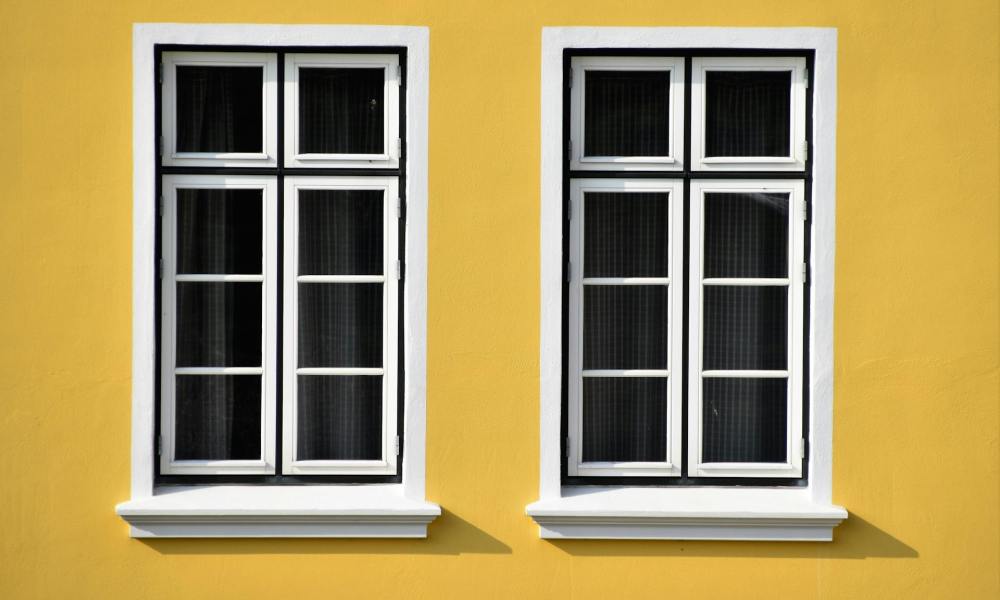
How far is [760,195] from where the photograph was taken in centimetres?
477

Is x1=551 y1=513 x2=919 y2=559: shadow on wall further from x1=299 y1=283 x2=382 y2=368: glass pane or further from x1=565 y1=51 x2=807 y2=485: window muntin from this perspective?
x1=299 y1=283 x2=382 y2=368: glass pane

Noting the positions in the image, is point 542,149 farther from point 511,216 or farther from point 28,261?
point 28,261

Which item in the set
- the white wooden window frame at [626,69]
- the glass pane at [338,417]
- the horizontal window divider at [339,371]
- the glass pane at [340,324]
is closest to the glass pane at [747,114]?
the white wooden window frame at [626,69]

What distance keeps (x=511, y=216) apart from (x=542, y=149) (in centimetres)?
32

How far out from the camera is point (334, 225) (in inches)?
188

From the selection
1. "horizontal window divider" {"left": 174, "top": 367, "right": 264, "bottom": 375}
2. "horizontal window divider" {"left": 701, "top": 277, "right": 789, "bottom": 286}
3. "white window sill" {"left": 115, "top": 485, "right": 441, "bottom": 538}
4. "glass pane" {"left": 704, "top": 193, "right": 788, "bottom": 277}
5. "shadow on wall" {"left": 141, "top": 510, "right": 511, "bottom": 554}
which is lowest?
"shadow on wall" {"left": 141, "top": 510, "right": 511, "bottom": 554}

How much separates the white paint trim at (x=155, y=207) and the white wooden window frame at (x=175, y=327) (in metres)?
0.11

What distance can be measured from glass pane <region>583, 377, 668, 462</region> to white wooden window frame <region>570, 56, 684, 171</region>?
0.96 m

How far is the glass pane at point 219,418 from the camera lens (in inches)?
189

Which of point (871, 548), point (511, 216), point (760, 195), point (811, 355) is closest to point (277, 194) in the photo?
Answer: point (511, 216)

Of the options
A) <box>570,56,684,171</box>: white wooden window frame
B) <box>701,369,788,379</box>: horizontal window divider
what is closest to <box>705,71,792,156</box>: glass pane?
<box>570,56,684,171</box>: white wooden window frame

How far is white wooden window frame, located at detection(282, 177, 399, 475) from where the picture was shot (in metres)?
4.74

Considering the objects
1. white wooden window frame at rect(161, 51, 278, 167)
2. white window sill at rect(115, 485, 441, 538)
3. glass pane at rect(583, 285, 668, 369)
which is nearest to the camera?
white window sill at rect(115, 485, 441, 538)

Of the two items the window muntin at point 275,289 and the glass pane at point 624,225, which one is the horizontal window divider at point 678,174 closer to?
the glass pane at point 624,225
